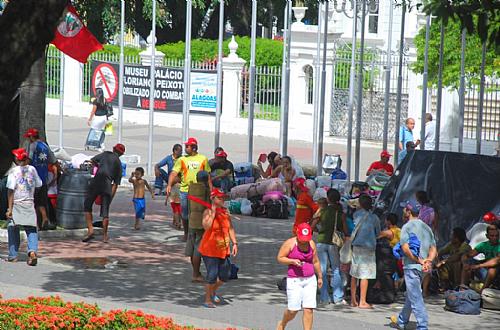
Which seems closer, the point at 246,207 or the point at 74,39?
the point at 74,39

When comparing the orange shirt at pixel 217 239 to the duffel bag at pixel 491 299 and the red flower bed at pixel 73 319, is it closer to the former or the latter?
the red flower bed at pixel 73 319

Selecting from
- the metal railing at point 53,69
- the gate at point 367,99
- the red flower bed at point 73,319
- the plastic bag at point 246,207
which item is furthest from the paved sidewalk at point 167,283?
the metal railing at point 53,69

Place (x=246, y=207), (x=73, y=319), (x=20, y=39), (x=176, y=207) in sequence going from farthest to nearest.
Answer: (x=246, y=207) → (x=176, y=207) → (x=73, y=319) → (x=20, y=39)

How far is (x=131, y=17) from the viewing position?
45.5m

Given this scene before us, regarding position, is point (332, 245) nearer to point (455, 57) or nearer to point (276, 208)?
point (276, 208)

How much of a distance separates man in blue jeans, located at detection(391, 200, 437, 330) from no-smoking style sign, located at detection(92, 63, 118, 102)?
20100 mm

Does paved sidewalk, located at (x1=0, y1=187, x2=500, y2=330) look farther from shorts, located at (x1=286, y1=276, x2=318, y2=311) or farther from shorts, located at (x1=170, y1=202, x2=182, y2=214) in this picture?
shorts, located at (x1=286, y1=276, x2=318, y2=311)

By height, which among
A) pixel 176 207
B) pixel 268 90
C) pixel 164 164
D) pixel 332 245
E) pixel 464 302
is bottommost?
pixel 464 302

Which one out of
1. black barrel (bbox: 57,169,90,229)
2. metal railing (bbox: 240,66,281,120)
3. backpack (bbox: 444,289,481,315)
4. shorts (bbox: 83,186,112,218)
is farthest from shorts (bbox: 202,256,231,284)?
metal railing (bbox: 240,66,281,120)

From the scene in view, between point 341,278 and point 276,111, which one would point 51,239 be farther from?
point 276,111

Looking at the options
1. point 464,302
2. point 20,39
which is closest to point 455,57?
point 464,302

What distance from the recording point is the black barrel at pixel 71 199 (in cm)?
1767

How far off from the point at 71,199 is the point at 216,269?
5.07 metres

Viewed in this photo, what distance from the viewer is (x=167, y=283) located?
14.6m
